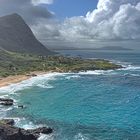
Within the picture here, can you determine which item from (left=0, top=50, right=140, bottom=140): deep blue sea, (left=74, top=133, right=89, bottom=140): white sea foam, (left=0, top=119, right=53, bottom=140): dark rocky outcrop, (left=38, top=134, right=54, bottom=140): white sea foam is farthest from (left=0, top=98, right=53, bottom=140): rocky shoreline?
(left=74, top=133, right=89, bottom=140): white sea foam

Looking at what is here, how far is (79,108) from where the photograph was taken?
126188 mm

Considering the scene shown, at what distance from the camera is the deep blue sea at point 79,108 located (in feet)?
324

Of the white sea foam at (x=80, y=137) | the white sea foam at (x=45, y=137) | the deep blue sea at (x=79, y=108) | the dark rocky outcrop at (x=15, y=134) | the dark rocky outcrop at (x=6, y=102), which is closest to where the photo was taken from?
the dark rocky outcrop at (x=15, y=134)

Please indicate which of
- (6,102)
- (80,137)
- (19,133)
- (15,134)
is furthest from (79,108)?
(15,134)

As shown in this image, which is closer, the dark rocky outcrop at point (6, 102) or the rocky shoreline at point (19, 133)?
the rocky shoreline at point (19, 133)

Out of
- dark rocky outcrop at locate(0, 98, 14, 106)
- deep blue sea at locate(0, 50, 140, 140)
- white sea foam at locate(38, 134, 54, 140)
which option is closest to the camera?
white sea foam at locate(38, 134, 54, 140)

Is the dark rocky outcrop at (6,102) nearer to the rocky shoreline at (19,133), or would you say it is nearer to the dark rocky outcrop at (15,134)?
the rocky shoreline at (19,133)

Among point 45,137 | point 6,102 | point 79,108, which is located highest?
point 6,102

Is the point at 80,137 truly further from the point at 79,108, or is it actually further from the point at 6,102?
the point at 6,102

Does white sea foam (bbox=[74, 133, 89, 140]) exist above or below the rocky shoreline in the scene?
below

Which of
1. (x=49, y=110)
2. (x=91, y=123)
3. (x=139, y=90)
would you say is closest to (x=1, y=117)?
(x=49, y=110)

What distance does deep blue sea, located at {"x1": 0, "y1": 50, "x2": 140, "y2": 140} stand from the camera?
324ft

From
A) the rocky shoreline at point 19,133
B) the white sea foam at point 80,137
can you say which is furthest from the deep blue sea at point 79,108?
the rocky shoreline at point 19,133

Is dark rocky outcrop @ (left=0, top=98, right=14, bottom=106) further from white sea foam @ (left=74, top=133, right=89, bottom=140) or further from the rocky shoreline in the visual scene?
white sea foam @ (left=74, top=133, right=89, bottom=140)
